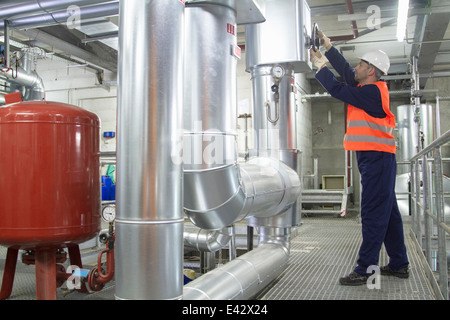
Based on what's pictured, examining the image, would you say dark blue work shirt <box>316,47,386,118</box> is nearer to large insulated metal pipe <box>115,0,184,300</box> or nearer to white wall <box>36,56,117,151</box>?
large insulated metal pipe <box>115,0,184,300</box>

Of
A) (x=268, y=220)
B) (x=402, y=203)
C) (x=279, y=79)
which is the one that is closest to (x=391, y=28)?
(x=402, y=203)

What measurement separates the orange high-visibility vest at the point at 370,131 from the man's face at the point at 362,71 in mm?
113

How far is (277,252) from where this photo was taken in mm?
2969

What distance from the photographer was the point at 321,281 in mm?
2746

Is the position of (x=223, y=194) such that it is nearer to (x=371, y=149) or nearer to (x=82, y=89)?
(x=371, y=149)

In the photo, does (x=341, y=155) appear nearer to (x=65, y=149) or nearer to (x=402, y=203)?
(x=402, y=203)

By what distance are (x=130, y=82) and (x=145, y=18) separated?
24 cm

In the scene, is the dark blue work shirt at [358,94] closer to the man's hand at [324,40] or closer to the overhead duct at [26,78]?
the man's hand at [324,40]

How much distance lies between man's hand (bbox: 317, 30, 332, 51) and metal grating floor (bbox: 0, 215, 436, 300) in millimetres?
1648

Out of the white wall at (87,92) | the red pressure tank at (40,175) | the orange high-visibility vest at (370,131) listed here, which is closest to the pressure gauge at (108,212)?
the red pressure tank at (40,175)

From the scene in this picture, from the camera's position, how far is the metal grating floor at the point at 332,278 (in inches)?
95.7

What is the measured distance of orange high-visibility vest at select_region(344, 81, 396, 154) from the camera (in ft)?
8.55

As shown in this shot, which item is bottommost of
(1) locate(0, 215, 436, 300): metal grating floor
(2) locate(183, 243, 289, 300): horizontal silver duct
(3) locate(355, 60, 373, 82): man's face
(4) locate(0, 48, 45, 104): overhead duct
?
(1) locate(0, 215, 436, 300): metal grating floor

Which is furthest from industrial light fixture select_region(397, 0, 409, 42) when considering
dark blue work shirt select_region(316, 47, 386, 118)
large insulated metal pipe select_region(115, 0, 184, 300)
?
large insulated metal pipe select_region(115, 0, 184, 300)
